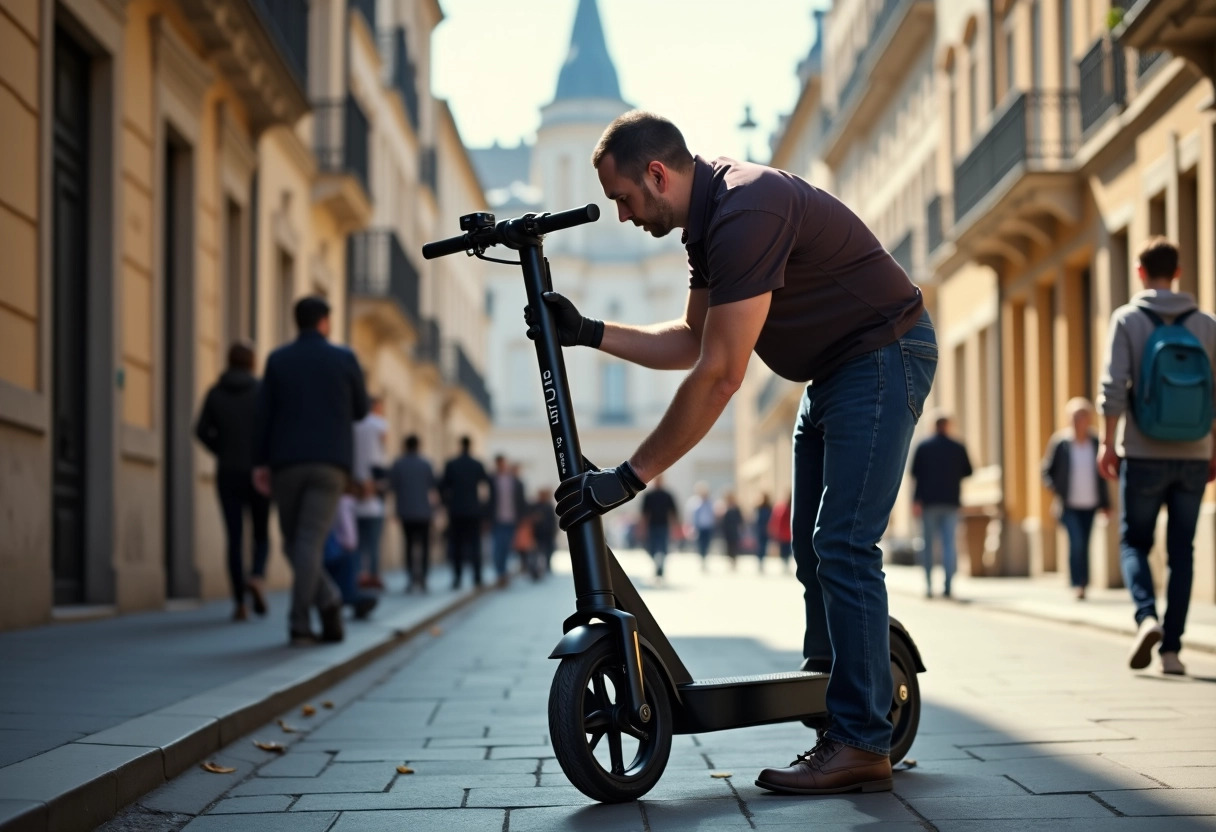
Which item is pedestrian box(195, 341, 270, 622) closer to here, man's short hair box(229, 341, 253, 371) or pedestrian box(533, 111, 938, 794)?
man's short hair box(229, 341, 253, 371)

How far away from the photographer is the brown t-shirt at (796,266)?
475 centimetres

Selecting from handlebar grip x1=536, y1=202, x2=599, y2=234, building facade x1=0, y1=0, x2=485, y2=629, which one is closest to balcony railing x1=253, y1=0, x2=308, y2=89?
building facade x1=0, y1=0, x2=485, y2=629

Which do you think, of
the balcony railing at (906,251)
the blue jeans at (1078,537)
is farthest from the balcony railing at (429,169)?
the blue jeans at (1078,537)

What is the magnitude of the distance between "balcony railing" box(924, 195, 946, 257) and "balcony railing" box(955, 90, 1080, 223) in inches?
194

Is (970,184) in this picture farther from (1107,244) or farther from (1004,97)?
(1107,244)

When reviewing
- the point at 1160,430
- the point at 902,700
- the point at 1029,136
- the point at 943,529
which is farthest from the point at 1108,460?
the point at 1029,136

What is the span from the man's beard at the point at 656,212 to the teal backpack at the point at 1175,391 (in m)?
4.10

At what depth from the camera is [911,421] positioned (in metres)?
5.08

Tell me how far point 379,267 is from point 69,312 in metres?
18.3

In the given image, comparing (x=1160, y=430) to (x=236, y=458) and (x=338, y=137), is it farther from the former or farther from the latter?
(x=338, y=137)

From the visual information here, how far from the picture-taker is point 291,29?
68.0ft

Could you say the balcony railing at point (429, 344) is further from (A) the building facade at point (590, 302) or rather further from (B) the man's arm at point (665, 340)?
(A) the building facade at point (590, 302)

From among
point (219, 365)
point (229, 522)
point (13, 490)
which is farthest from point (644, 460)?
point (219, 365)

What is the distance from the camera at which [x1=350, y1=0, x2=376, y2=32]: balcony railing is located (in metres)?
28.2
